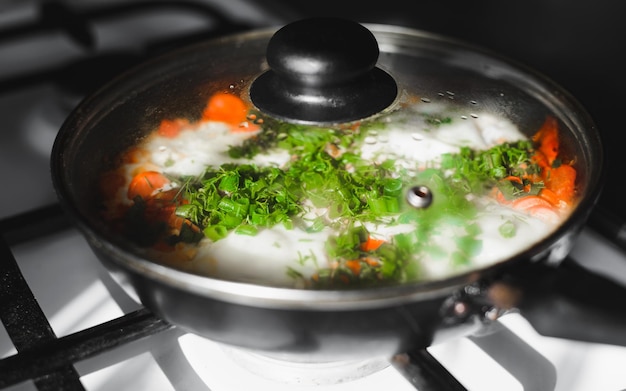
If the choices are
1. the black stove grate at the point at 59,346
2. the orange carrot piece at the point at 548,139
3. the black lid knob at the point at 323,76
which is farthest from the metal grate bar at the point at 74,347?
the orange carrot piece at the point at 548,139

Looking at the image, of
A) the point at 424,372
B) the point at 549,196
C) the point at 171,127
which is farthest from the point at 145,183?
the point at 549,196

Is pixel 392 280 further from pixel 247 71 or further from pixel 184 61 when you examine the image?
pixel 184 61

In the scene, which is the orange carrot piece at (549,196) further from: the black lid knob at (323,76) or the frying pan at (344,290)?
the black lid knob at (323,76)

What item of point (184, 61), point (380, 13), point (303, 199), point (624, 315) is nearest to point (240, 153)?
point (303, 199)

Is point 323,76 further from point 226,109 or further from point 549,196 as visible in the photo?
point 549,196

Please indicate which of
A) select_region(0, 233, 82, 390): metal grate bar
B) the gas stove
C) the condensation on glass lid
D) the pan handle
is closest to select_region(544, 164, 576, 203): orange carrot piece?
the condensation on glass lid
